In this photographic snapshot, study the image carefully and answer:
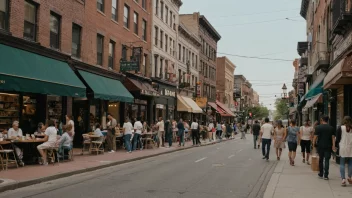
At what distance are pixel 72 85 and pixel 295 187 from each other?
11.8m

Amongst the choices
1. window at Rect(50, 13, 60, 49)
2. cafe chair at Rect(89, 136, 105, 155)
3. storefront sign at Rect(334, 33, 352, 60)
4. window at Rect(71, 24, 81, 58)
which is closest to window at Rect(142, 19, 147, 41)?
window at Rect(71, 24, 81, 58)

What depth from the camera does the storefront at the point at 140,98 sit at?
29328 mm

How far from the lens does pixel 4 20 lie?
54.9 feet

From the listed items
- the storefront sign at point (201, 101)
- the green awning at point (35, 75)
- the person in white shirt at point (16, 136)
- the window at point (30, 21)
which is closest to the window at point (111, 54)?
the green awning at point (35, 75)

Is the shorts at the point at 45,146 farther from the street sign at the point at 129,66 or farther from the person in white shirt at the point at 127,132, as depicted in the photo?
the street sign at the point at 129,66

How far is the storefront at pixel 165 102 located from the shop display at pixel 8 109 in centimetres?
1774

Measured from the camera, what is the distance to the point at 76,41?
2314 centimetres

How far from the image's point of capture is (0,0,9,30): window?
16.6m

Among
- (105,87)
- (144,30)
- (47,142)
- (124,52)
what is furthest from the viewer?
(144,30)

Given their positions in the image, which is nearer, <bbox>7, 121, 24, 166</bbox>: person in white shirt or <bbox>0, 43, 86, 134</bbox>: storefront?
<bbox>7, 121, 24, 166</bbox>: person in white shirt

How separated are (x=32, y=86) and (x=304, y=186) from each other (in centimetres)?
1035

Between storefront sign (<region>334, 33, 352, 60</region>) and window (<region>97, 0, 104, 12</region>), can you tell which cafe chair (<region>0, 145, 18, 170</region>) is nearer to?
storefront sign (<region>334, 33, 352, 60</region>)

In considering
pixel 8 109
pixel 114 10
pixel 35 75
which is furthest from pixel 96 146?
pixel 114 10

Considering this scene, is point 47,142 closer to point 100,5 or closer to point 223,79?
point 100,5
